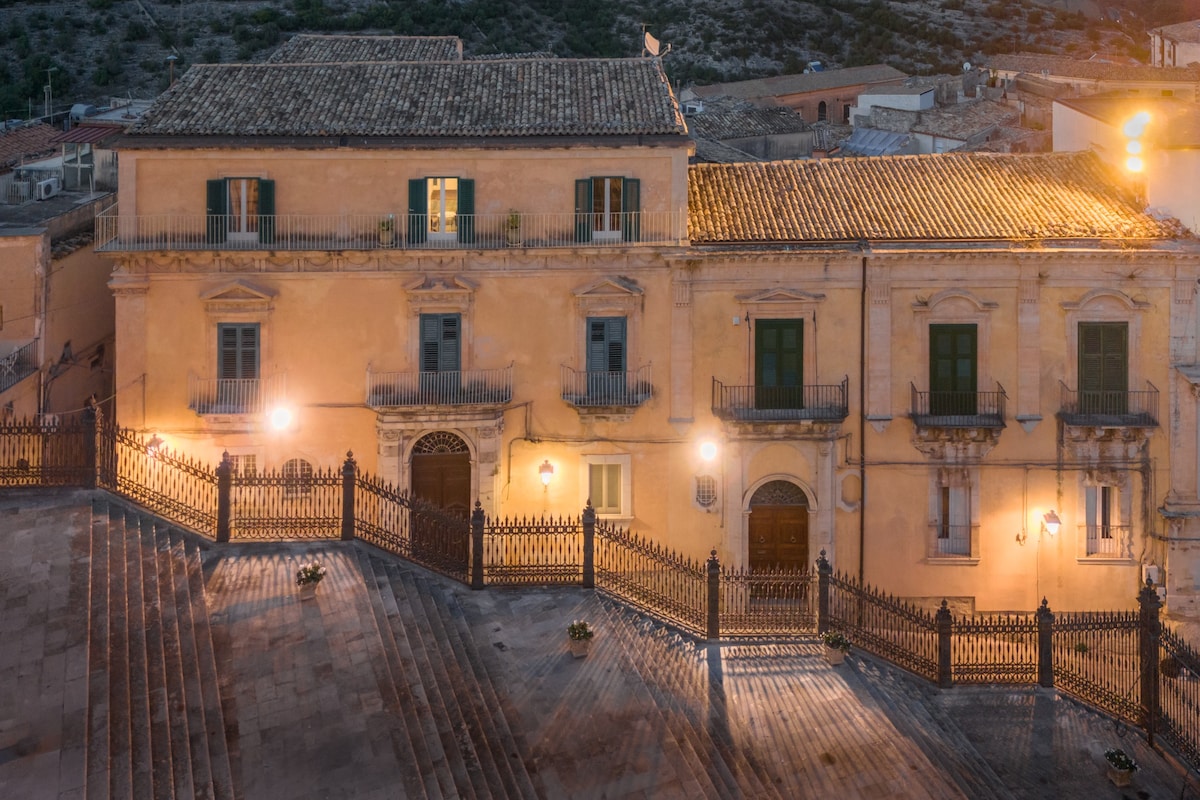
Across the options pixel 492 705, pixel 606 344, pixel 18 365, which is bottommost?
pixel 492 705

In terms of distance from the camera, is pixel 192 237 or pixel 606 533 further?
pixel 192 237

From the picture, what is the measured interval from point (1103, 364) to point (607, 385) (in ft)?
35.3

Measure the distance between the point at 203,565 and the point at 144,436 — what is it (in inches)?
289

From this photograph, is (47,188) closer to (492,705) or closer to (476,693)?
(476,693)

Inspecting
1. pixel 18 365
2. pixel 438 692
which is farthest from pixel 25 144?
pixel 438 692

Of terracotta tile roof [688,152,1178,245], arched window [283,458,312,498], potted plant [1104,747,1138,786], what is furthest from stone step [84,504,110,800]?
potted plant [1104,747,1138,786]

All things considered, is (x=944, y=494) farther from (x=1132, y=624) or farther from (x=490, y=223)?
(x=490, y=223)

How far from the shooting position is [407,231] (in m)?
26.3

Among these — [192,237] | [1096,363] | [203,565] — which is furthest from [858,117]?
[203,565]

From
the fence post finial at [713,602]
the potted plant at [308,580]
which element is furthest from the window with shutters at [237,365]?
the fence post finial at [713,602]

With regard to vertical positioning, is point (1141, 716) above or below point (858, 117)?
below

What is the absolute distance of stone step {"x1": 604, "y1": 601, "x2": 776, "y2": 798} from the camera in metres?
16.6

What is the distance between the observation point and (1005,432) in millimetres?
26516

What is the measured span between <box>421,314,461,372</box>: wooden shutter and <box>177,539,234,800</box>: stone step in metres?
7.67
